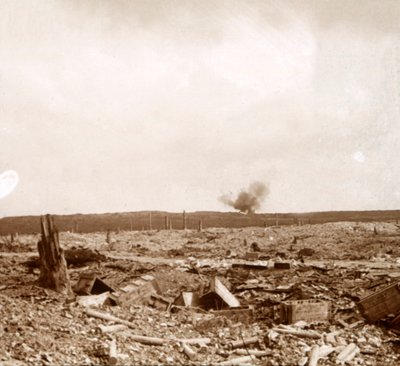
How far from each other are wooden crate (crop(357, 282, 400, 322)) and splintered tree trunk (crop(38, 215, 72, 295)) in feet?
21.9

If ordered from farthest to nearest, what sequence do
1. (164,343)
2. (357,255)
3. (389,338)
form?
(357,255), (389,338), (164,343)

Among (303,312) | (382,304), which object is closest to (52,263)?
(303,312)

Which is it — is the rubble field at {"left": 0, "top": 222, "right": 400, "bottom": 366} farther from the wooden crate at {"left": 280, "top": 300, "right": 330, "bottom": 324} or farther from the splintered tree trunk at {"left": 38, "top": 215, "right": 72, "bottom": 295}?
the splintered tree trunk at {"left": 38, "top": 215, "right": 72, "bottom": 295}

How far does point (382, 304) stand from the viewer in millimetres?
8695

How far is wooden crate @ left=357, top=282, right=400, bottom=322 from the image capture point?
8609 mm

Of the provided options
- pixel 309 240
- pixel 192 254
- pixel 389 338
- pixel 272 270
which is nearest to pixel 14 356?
pixel 389 338

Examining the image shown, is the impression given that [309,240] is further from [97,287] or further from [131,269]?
[97,287]

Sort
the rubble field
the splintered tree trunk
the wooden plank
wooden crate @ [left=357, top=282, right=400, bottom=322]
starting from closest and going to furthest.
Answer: the rubble field
wooden crate @ [left=357, top=282, right=400, bottom=322]
the splintered tree trunk
the wooden plank

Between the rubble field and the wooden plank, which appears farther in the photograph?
the wooden plank

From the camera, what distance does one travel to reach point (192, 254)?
2456 cm

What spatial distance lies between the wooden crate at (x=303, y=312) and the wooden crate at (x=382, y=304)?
830 mm

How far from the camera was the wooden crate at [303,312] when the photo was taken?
8.82m

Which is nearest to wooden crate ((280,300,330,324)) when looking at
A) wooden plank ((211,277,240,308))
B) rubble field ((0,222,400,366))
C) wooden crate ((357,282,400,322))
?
rubble field ((0,222,400,366))

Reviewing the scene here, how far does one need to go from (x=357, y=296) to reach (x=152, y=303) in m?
5.13
